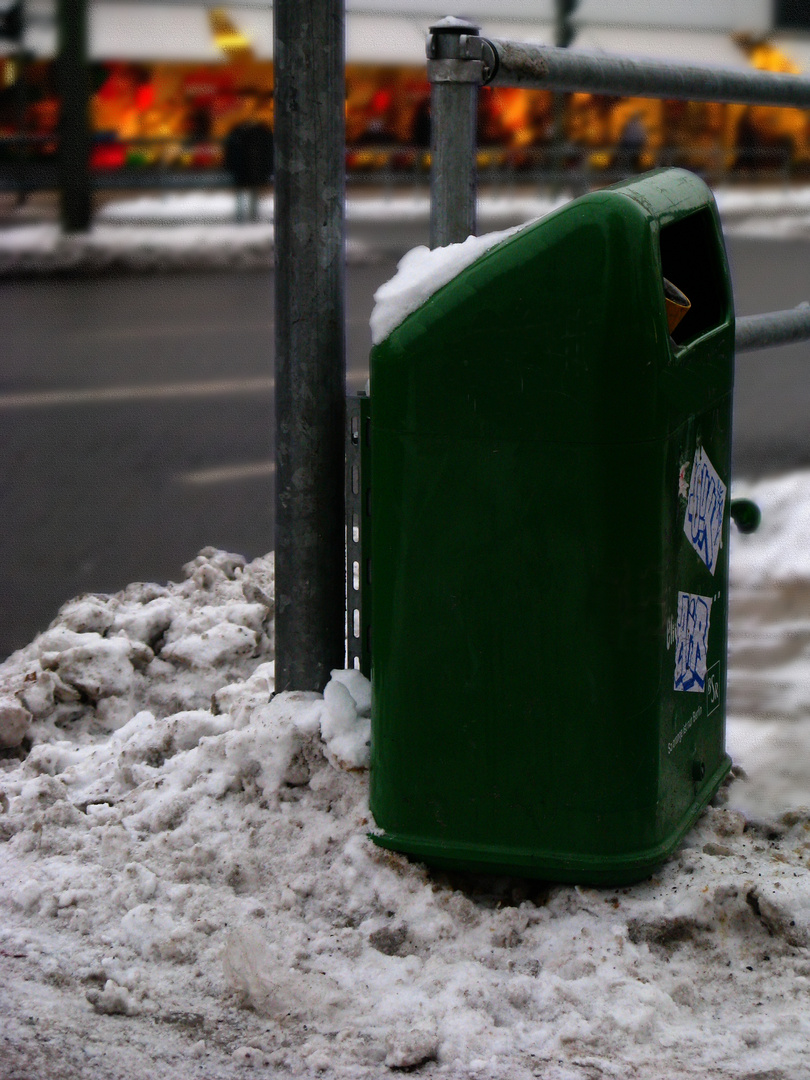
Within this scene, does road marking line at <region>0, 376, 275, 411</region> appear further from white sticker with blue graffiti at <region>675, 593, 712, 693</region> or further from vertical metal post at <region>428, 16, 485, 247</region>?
white sticker with blue graffiti at <region>675, 593, 712, 693</region>

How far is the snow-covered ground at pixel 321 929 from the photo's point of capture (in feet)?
6.92

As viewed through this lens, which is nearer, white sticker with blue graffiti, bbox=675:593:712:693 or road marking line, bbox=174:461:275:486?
white sticker with blue graffiti, bbox=675:593:712:693

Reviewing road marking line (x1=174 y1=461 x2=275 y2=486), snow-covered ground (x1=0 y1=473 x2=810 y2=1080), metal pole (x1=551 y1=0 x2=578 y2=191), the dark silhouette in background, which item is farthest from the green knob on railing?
metal pole (x1=551 y1=0 x2=578 y2=191)

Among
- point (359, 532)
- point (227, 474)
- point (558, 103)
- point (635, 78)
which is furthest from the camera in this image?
point (558, 103)

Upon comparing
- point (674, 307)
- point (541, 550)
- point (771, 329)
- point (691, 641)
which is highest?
point (674, 307)

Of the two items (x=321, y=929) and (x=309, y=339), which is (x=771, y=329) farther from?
(x=321, y=929)

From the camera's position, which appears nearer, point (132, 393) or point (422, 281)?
point (422, 281)

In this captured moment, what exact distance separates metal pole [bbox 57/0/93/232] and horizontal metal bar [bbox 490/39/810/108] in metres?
14.0

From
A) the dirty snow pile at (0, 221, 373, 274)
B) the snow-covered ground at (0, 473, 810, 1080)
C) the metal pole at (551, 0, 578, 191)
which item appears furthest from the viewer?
the metal pole at (551, 0, 578, 191)

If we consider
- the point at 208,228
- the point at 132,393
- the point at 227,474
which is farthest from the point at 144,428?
the point at 208,228

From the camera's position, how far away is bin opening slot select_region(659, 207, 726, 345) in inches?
109

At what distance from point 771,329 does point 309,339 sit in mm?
1225

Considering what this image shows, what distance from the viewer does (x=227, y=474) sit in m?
6.48

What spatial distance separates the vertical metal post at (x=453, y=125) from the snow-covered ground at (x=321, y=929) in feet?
2.93
